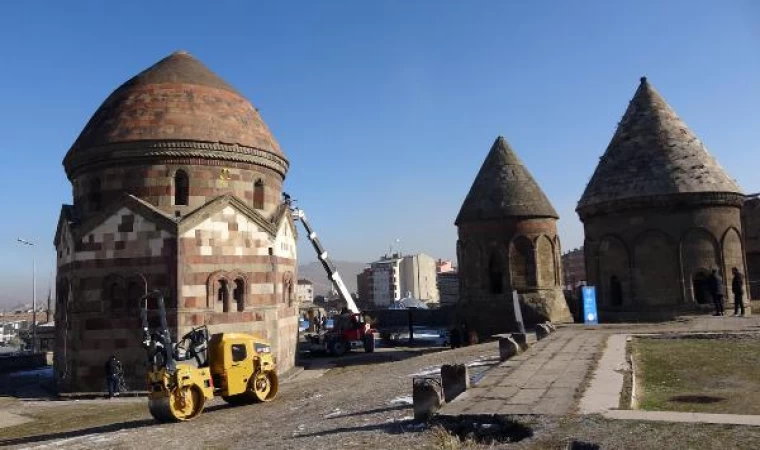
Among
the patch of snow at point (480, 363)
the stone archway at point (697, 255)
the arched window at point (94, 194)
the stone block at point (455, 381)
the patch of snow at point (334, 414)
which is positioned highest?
the arched window at point (94, 194)

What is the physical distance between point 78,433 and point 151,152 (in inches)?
413

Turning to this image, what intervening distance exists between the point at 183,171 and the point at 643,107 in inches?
802

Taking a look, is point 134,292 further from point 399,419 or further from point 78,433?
point 399,419

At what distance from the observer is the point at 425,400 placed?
Result: 8.23 meters

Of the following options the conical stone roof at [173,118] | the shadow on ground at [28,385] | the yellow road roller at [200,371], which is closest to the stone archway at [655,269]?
the conical stone roof at [173,118]

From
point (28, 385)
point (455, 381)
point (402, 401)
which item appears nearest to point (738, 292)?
point (402, 401)

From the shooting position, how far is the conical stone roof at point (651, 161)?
25266mm

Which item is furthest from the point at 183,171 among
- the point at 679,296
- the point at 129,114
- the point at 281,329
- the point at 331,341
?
the point at 679,296

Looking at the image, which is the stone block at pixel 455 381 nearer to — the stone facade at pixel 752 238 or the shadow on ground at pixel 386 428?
the shadow on ground at pixel 386 428

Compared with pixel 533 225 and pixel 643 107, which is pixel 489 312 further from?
pixel 643 107

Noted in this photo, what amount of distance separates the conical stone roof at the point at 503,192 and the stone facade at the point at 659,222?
2993 mm

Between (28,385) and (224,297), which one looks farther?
(28,385)

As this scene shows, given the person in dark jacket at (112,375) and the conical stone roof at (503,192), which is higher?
the conical stone roof at (503,192)

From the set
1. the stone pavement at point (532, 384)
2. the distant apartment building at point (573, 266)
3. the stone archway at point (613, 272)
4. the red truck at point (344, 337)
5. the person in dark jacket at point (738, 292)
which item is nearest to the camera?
the stone pavement at point (532, 384)
